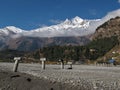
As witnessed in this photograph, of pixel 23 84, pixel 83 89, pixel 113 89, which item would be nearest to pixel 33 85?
pixel 23 84

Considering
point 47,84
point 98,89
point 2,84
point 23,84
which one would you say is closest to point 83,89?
point 98,89

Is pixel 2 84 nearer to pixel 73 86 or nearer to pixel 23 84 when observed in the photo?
pixel 23 84

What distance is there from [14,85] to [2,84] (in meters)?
0.92

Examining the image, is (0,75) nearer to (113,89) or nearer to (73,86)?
(73,86)

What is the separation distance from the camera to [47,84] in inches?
852

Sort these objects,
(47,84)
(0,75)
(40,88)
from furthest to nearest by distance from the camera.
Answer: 1. (0,75)
2. (47,84)
3. (40,88)

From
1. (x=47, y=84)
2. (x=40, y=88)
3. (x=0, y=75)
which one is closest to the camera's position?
(x=40, y=88)

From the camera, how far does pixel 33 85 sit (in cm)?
2094

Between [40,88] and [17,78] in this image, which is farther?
[17,78]

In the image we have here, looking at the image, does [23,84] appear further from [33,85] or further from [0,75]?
[0,75]

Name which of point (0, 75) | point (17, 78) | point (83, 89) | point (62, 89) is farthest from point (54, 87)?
point (0, 75)

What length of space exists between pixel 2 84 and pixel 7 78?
1.54 metres

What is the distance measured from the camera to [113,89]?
21.1 meters

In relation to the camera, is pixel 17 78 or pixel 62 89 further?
pixel 17 78
